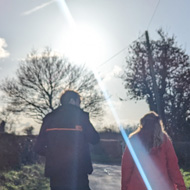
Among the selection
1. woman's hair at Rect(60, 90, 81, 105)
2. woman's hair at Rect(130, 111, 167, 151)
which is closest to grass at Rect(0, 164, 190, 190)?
woman's hair at Rect(60, 90, 81, 105)

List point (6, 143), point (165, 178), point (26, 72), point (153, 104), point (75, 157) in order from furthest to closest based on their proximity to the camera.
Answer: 1. point (26, 72)
2. point (153, 104)
3. point (6, 143)
4. point (165, 178)
5. point (75, 157)

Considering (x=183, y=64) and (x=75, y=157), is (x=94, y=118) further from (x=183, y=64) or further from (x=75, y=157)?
(x=75, y=157)

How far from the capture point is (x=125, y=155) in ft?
13.0

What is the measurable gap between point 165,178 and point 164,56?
74.8 feet

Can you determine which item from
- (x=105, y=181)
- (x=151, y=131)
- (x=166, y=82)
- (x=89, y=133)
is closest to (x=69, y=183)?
(x=89, y=133)

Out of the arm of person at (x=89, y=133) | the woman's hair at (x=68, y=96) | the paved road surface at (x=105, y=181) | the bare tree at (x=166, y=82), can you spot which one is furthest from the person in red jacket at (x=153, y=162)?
the bare tree at (x=166, y=82)

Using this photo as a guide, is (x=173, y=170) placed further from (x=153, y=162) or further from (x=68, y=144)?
(x=68, y=144)

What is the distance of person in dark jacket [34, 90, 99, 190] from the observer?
11.4 feet

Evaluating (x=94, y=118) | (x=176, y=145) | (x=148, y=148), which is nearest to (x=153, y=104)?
(x=176, y=145)

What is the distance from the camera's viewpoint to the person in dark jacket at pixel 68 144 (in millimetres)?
3471

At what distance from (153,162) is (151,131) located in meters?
0.39

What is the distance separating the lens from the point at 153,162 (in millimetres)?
3881

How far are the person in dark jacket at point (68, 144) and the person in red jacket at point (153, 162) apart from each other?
607mm

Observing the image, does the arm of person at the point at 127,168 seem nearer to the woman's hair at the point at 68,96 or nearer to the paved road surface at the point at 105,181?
the woman's hair at the point at 68,96
